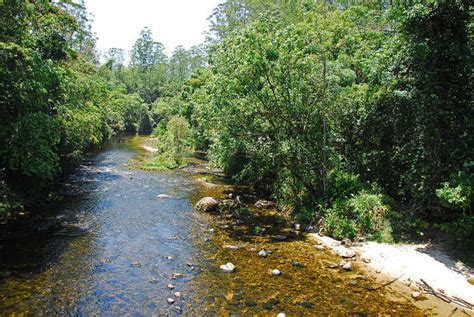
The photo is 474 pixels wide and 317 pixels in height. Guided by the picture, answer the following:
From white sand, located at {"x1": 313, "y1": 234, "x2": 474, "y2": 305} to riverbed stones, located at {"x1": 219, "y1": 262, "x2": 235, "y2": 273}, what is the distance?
16.5ft

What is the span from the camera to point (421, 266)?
13000mm

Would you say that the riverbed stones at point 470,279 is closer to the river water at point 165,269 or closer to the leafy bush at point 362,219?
the river water at point 165,269

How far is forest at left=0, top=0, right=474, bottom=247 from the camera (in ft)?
46.4

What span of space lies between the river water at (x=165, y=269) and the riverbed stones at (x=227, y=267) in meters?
0.28

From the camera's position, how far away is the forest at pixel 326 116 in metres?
14.1

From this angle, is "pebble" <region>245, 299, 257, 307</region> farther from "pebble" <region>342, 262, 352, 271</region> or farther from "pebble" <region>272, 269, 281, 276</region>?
"pebble" <region>342, 262, 352, 271</region>

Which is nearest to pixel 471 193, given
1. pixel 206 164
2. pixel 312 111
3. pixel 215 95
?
pixel 312 111

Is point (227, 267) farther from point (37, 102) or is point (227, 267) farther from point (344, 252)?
point (37, 102)

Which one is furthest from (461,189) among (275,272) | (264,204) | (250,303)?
(264,204)

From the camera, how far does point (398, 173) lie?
1781 centimetres

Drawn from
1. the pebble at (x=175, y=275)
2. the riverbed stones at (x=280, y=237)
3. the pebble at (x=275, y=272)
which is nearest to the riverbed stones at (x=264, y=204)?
the riverbed stones at (x=280, y=237)

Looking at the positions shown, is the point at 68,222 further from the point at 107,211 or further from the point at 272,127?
the point at 272,127

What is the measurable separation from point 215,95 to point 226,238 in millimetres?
8295

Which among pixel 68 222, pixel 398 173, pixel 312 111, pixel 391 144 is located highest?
pixel 312 111
